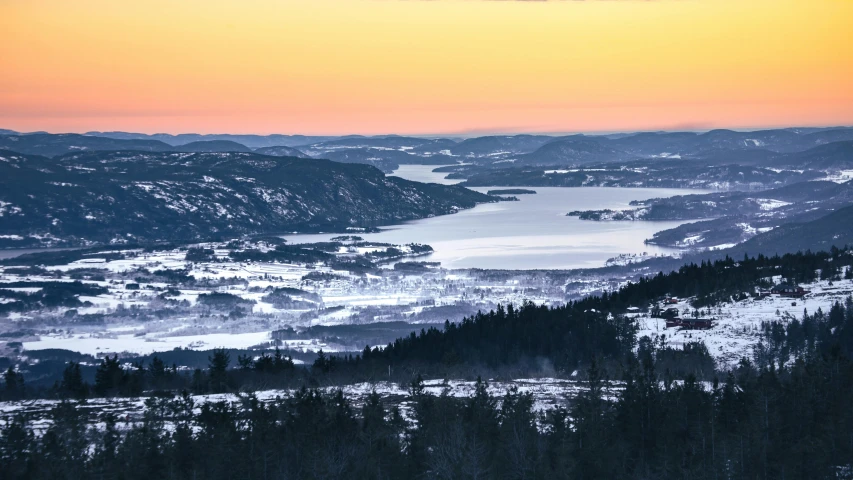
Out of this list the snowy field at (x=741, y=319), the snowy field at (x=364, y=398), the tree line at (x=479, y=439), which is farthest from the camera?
the snowy field at (x=741, y=319)

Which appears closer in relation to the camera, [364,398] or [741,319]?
[364,398]

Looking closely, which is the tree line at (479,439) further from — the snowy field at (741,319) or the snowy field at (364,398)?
the snowy field at (741,319)

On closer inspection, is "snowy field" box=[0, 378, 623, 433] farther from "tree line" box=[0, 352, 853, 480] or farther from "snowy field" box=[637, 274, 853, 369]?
"snowy field" box=[637, 274, 853, 369]

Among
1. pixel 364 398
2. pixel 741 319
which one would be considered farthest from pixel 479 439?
pixel 741 319

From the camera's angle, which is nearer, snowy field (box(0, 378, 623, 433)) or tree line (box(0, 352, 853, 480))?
tree line (box(0, 352, 853, 480))

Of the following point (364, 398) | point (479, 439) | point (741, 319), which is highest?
point (479, 439)

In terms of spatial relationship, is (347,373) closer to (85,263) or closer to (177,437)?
(177,437)

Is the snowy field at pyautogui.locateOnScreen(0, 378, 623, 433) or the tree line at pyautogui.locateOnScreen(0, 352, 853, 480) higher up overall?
the tree line at pyautogui.locateOnScreen(0, 352, 853, 480)

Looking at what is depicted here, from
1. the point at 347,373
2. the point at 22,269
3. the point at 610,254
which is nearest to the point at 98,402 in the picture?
the point at 347,373

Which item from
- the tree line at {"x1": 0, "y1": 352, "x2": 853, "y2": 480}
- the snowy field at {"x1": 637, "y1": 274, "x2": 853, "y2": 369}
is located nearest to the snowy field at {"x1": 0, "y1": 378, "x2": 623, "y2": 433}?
the tree line at {"x1": 0, "y1": 352, "x2": 853, "y2": 480}

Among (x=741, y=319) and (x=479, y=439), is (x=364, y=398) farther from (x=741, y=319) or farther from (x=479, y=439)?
(x=741, y=319)

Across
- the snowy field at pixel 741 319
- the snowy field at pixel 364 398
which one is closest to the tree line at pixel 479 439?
the snowy field at pixel 364 398
